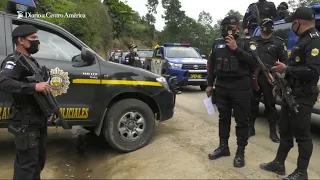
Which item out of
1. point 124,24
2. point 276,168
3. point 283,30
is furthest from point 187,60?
point 124,24

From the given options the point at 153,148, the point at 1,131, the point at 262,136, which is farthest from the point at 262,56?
the point at 1,131

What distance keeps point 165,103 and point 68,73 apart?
5.26ft

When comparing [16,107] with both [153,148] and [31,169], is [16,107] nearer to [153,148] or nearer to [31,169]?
[31,169]

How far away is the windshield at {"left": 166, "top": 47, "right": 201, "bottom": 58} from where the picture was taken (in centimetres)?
1280

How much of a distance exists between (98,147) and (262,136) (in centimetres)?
280

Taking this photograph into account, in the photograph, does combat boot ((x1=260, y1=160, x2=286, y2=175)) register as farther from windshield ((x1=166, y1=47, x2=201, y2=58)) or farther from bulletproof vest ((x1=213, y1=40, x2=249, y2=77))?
windshield ((x1=166, y1=47, x2=201, y2=58))

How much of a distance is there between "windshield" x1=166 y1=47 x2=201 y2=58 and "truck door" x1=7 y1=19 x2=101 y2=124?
26.4ft

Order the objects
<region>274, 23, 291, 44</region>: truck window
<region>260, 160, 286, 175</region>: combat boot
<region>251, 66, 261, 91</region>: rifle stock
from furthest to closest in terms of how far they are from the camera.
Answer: <region>274, 23, 291, 44</region>: truck window
<region>251, 66, 261, 91</region>: rifle stock
<region>260, 160, 286, 175</region>: combat boot

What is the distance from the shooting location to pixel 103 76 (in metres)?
4.85

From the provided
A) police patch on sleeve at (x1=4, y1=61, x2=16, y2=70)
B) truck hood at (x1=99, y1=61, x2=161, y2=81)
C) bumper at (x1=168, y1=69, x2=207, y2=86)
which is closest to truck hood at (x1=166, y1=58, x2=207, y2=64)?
bumper at (x1=168, y1=69, x2=207, y2=86)

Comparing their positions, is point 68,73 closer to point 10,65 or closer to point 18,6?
point 18,6

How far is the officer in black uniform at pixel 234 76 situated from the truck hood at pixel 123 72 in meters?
1.19

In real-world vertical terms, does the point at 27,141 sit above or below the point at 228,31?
below

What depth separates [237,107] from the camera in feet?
14.0
